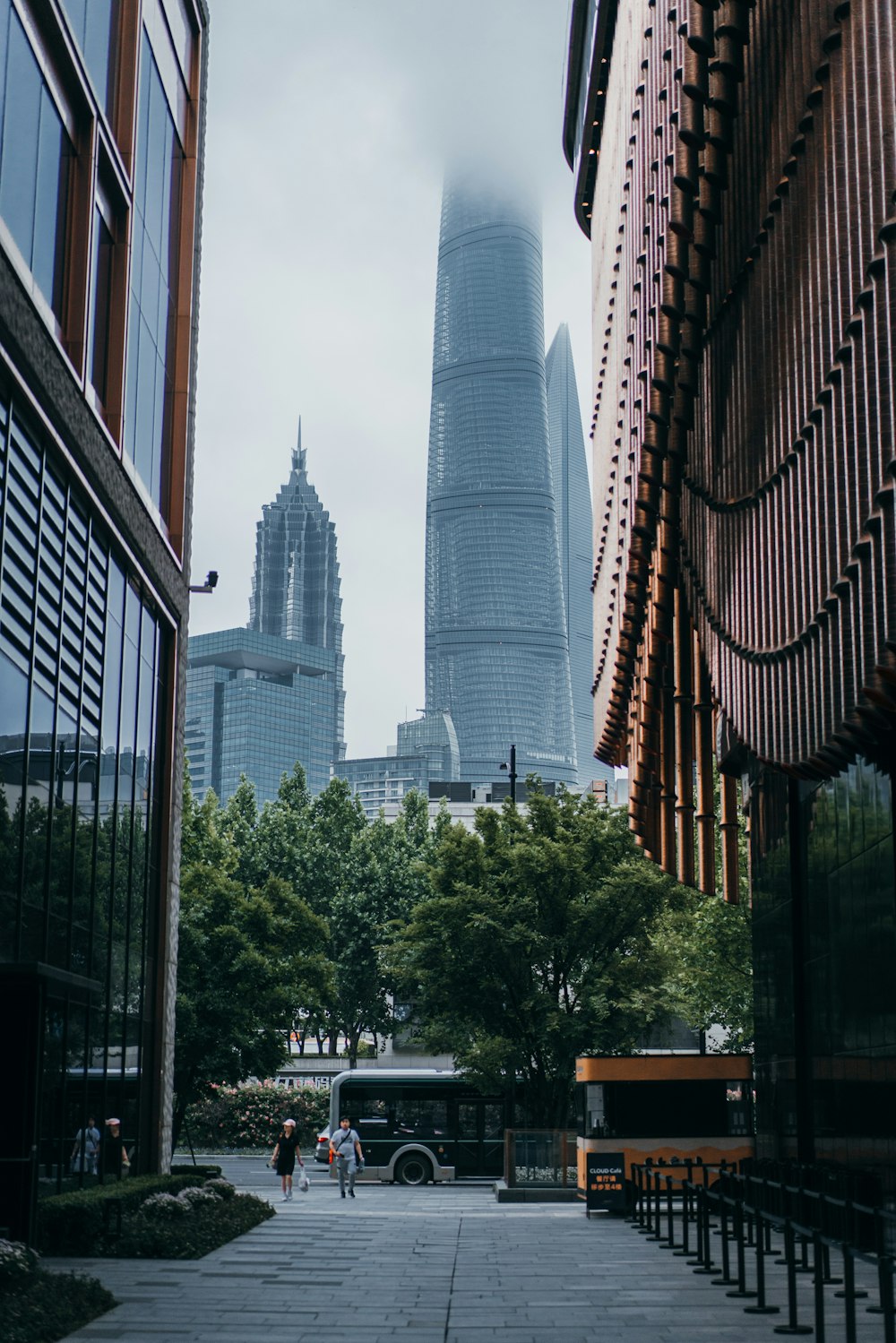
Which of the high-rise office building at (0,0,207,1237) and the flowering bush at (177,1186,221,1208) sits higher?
the high-rise office building at (0,0,207,1237)

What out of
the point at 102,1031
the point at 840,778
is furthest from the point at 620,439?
the point at 102,1031

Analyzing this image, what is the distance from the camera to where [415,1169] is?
48094 mm

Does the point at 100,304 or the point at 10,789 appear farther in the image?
the point at 100,304

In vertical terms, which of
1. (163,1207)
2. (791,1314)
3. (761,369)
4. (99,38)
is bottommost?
(163,1207)

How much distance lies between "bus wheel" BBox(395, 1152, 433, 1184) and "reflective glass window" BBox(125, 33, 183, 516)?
22.7 m

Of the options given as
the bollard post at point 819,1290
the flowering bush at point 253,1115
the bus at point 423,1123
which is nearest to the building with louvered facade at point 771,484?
the bollard post at point 819,1290

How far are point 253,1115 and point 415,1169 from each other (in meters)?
21.7

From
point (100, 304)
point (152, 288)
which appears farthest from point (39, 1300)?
point (152, 288)

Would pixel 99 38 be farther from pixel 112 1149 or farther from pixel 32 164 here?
pixel 112 1149

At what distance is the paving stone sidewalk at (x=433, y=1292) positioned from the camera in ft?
49.8

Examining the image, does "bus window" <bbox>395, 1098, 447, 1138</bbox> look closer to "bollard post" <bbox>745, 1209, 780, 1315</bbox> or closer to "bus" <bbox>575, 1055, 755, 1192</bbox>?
"bus" <bbox>575, 1055, 755, 1192</bbox>

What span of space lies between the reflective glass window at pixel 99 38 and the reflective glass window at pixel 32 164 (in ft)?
5.86

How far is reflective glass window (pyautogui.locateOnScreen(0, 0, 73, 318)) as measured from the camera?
21.2m

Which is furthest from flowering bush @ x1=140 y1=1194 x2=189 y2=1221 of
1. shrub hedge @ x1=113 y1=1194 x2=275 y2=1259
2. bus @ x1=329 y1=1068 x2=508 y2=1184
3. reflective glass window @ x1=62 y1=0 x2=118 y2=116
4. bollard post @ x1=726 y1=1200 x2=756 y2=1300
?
bus @ x1=329 y1=1068 x2=508 y2=1184
